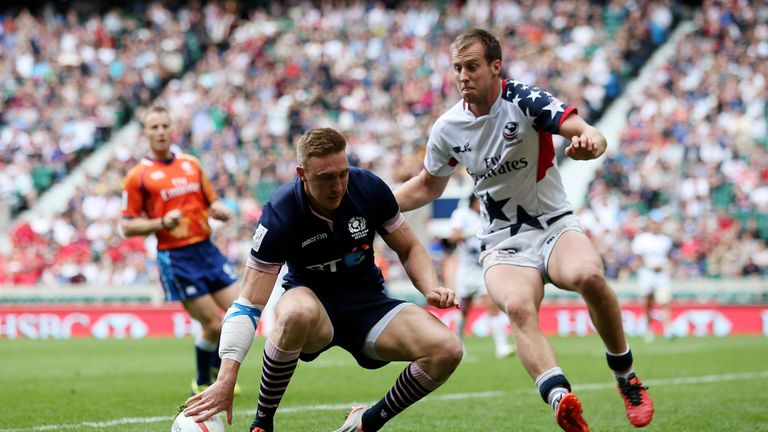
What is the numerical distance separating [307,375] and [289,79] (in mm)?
18896

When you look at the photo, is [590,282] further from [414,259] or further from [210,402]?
[210,402]

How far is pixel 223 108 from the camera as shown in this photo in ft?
98.1

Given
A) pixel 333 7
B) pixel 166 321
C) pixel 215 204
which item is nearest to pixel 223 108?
pixel 333 7

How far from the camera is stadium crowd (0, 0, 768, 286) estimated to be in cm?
2361

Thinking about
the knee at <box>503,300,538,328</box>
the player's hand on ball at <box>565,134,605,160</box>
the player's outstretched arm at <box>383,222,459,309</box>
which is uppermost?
the player's hand on ball at <box>565,134,605,160</box>

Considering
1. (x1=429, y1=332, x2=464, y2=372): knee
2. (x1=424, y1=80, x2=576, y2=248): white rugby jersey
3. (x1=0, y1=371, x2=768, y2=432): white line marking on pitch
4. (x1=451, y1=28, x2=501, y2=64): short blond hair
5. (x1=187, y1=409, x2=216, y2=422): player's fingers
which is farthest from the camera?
(x1=0, y1=371, x2=768, y2=432): white line marking on pitch

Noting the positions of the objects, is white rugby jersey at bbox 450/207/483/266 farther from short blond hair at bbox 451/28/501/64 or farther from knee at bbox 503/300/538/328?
knee at bbox 503/300/538/328

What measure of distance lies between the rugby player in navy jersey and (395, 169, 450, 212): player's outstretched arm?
77 cm

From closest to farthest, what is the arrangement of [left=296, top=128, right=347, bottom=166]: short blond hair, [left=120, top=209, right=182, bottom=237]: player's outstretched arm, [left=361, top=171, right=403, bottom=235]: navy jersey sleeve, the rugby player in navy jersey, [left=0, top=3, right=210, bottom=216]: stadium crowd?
[left=296, top=128, right=347, bottom=166]: short blond hair → the rugby player in navy jersey → [left=361, top=171, right=403, bottom=235]: navy jersey sleeve → [left=120, top=209, right=182, bottom=237]: player's outstretched arm → [left=0, top=3, right=210, bottom=216]: stadium crowd

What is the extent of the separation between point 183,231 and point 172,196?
35cm

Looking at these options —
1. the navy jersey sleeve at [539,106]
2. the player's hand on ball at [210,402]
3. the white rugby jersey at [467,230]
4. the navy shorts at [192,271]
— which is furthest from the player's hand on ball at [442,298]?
the white rugby jersey at [467,230]

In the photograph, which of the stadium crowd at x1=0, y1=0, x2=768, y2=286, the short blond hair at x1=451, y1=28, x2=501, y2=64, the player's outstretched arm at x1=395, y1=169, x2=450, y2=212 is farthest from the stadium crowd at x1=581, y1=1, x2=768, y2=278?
the short blond hair at x1=451, y1=28, x2=501, y2=64

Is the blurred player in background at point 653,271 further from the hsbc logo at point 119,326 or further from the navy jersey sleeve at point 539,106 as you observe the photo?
the navy jersey sleeve at point 539,106

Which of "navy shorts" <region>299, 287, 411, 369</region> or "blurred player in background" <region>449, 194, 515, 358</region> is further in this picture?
"blurred player in background" <region>449, 194, 515, 358</region>
